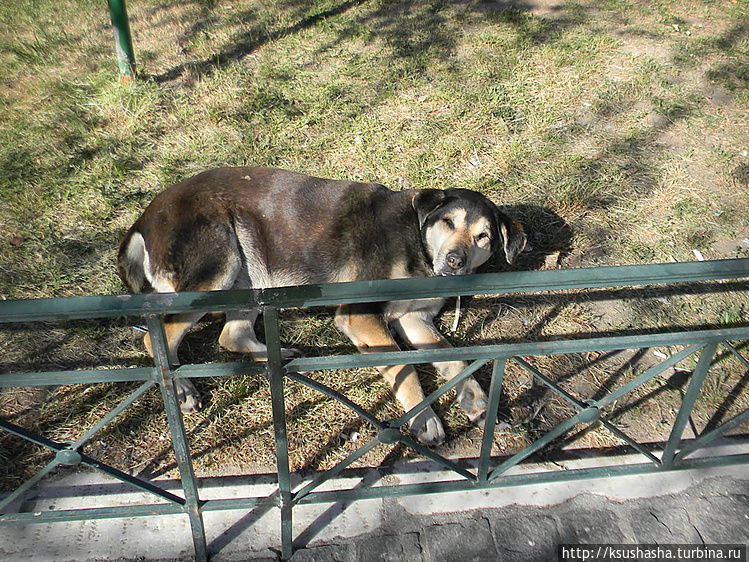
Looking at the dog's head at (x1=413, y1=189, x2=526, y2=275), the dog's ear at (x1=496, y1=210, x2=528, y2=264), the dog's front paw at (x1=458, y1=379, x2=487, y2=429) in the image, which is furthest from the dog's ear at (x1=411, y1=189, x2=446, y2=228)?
the dog's front paw at (x1=458, y1=379, x2=487, y2=429)

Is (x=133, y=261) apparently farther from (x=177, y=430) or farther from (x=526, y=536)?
(x=526, y=536)

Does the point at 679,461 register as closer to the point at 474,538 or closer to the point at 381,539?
the point at 474,538

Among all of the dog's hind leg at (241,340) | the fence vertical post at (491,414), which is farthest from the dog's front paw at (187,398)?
the fence vertical post at (491,414)

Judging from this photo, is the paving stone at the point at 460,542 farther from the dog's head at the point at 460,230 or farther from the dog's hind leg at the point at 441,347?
the dog's head at the point at 460,230

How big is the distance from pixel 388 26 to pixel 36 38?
13.9ft

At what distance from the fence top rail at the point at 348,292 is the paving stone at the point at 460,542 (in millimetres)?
1337

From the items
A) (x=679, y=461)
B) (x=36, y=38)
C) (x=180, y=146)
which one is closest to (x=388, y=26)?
(x=180, y=146)

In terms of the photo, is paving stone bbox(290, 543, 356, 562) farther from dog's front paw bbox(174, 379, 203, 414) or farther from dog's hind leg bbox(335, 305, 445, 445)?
dog's front paw bbox(174, 379, 203, 414)

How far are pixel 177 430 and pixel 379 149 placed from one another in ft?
12.5

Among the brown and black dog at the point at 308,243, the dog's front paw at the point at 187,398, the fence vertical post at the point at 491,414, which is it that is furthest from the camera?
the brown and black dog at the point at 308,243

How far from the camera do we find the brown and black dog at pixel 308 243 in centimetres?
368

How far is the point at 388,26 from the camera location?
24.6ft

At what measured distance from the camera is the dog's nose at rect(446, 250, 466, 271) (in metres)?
3.87

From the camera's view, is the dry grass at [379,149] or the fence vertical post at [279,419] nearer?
the fence vertical post at [279,419]
